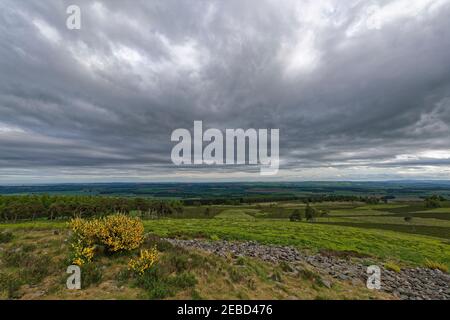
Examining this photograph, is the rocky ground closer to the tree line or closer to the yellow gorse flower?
the yellow gorse flower

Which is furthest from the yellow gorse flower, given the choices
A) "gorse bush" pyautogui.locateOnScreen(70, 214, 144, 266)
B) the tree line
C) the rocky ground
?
the tree line

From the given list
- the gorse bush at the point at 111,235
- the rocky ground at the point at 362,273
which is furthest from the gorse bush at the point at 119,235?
the rocky ground at the point at 362,273

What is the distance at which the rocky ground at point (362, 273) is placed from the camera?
480 inches

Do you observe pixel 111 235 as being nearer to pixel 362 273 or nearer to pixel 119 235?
pixel 119 235

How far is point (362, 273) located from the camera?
14.4m

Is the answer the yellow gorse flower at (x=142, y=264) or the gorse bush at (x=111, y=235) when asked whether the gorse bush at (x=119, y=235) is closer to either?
the gorse bush at (x=111, y=235)

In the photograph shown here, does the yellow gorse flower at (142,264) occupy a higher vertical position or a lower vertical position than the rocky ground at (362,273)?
higher

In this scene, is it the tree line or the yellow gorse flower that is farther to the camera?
the tree line


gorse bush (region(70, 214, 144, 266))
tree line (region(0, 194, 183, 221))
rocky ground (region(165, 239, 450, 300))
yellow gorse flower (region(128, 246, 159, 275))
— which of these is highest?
gorse bush (region(70, 214, 144, 266))

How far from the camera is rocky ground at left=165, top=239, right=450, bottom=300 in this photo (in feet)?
40.0

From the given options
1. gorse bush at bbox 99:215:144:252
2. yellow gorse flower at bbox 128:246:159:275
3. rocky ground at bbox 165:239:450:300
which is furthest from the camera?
gorse bush at bbox 99:215:144:252

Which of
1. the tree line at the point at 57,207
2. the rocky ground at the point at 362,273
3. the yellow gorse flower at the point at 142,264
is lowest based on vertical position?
the tree line at the point at 57,207
